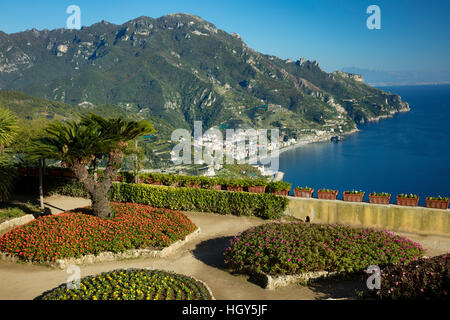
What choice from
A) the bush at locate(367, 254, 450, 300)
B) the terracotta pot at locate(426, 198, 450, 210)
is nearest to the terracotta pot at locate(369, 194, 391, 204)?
the terracotta pot at locate(426, 198, 450, 210)

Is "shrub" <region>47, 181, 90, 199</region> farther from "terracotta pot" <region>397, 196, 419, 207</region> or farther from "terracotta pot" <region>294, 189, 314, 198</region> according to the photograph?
"terracotta pot" <region>397, 196, 419, 207</region>

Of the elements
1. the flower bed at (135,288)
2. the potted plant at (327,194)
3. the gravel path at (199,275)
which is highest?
the potted plant at (327,194)

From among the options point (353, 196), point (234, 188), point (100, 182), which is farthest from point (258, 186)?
point (100, 182)

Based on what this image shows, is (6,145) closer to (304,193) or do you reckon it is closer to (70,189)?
(70,189)

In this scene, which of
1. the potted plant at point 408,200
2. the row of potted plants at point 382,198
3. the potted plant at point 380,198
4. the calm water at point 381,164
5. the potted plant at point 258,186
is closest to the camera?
the row of potted plants at point 382,198

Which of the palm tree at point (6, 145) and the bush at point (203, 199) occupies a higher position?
the palm tree at point (6, 145)

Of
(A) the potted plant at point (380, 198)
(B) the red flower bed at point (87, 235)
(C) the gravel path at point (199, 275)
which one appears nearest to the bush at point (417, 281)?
(C) the gravel path at point (199, 275)

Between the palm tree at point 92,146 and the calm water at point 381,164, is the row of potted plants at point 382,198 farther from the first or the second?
the calm water at point 381,164

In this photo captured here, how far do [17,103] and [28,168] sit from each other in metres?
138

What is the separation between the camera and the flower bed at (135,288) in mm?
8460

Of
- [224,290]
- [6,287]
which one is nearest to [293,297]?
[224,290]

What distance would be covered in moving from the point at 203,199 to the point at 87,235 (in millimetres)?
6237

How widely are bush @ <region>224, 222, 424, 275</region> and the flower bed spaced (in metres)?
1.88

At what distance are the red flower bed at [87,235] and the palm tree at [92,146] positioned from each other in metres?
1.01
